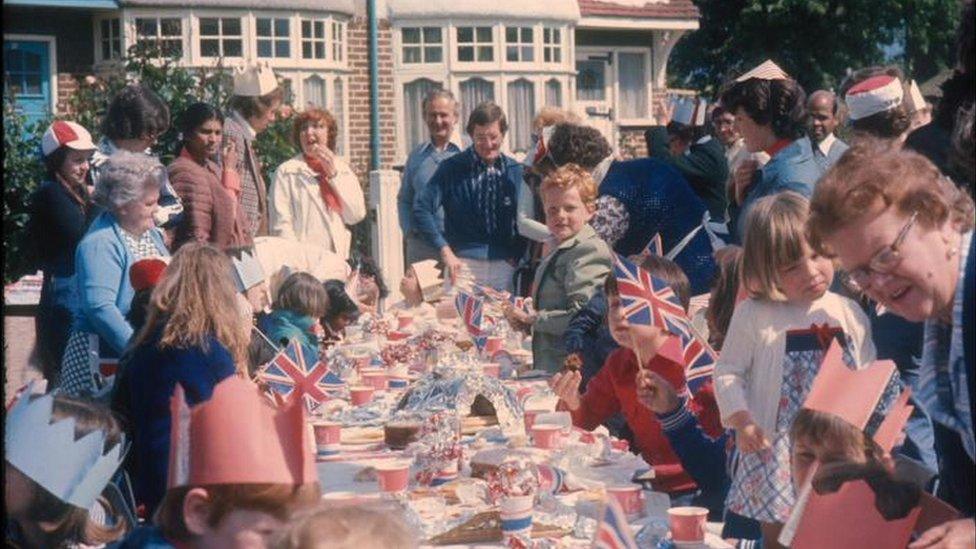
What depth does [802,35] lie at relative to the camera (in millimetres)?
32219

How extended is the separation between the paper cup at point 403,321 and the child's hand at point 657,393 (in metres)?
3.52

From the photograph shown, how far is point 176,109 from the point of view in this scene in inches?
484

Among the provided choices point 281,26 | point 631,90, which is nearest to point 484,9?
point 281,26

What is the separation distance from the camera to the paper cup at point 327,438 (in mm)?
4742

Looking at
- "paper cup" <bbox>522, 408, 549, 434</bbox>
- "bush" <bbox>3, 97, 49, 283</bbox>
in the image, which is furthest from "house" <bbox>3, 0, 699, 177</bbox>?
"paper cup" <bbox>522, 408, 549, 434</bbox>

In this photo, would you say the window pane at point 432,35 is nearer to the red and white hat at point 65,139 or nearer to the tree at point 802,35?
the tree at point 802,35

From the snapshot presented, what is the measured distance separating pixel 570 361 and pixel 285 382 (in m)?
0.88

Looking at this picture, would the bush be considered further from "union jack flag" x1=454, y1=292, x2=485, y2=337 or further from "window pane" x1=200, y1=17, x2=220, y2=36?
"window pane" x1=200, y1=17, x2=220, y2=36

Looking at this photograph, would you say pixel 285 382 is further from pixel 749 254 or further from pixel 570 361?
pixel 749 254

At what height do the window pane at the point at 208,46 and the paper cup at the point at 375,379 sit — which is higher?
the window pane at the point at 208,46

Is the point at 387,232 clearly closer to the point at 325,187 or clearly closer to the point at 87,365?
the point at 325,187

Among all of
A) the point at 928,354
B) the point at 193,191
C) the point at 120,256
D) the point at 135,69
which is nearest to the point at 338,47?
the point at 135,69

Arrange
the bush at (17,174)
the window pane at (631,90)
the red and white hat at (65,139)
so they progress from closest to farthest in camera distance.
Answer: the red and white hat at (65,139), the bush at (17,174), the window pane at (631,90)

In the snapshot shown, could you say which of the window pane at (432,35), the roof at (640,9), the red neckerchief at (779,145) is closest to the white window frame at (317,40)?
the window pane at (432,35)
